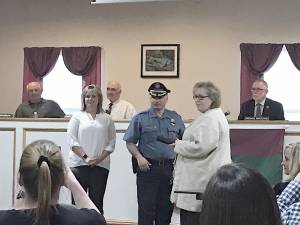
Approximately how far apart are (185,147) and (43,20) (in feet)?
21.0

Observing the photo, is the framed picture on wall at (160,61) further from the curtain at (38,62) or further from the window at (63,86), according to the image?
the curtain at (38,62)

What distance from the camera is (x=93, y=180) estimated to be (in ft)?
14.1

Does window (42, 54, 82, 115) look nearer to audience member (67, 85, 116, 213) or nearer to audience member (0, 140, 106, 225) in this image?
audience member (67, 85, 116, 213)

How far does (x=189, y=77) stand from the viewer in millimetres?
8656

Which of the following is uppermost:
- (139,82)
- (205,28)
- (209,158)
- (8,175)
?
(205,28)

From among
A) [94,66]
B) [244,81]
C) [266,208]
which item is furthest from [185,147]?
[94,66]

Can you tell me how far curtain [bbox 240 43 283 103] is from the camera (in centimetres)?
820

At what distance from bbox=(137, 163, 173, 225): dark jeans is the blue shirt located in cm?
11

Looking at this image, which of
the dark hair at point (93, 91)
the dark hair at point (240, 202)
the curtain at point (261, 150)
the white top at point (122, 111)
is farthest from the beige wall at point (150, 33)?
the dark hair at point (240, 202)

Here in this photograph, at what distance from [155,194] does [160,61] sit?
4807 mm

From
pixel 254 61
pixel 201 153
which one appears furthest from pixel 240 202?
pixel 254 61

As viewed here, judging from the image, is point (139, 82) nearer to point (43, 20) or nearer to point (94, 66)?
point (94, 66)

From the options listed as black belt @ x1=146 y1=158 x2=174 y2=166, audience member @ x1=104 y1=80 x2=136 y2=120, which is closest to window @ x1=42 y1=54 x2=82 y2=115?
audience member @ x1=104 y1=80 x2=136 y2=120

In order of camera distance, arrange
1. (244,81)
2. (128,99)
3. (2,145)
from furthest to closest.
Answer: (128,99) < (244,81) < (2,145)
